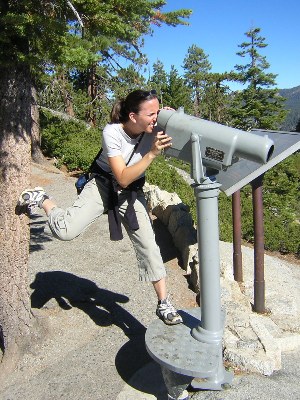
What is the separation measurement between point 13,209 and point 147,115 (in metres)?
1.33

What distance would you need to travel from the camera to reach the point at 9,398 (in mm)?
3158

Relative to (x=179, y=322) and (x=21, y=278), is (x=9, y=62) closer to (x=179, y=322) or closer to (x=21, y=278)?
(x=21, y=278)

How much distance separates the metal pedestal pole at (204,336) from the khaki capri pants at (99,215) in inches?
21.4

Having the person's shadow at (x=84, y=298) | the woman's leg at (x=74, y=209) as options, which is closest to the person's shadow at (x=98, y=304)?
the person's shadow at (x=84, y=298)

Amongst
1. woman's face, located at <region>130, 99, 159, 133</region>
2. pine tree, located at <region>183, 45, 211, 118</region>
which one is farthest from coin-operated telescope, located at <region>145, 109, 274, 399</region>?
pine tree, located at <region>183, 45, 211, 118</region>

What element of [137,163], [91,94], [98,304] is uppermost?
[91,94]

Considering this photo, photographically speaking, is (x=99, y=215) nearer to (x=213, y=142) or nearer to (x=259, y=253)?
(x=213, y=142)

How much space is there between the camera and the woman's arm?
8.32 feet

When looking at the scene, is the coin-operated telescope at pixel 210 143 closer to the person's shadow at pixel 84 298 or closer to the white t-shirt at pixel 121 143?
the white t-shirt at pixel 121 143

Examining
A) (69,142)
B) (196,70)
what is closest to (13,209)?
(69,142)

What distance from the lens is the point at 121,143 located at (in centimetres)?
297

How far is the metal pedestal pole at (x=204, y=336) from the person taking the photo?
99.2 inches

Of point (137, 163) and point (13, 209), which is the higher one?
point (137, 163)

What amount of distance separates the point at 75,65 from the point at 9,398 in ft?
7.86
